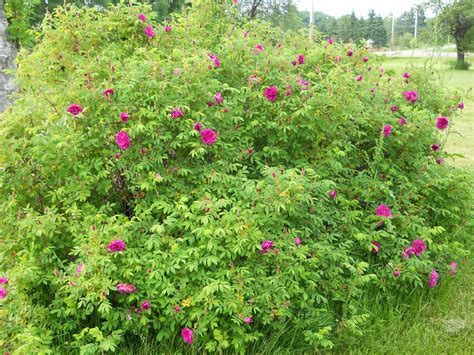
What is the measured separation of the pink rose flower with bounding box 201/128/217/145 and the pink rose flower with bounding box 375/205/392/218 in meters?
1.22

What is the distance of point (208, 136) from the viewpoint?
268cm

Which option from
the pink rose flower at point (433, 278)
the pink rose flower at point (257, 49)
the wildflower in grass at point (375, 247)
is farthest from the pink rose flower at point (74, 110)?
the pink rose flower at point (433, 278)

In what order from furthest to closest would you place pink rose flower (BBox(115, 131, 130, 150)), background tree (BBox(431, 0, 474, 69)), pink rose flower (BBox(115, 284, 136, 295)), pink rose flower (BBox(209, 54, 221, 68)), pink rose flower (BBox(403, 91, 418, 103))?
background tree (BBox(431, 0, 474, 69)) → pink rose flower (BBox(403, 91, 418, 103)) → pink rose flower (BBox(209, 54, 221, 68)) → pink rose flower (BBox(115, 131, 130, 150)) → pink rose flower (BBox(115, 284, 136, 295))

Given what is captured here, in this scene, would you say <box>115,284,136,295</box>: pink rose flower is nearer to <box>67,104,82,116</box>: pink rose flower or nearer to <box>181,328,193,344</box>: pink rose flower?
<box>181,328,193,344</box>: pink rose flower

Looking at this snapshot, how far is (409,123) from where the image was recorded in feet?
11.3

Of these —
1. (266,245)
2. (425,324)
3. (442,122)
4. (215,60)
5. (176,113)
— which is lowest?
(425,324)

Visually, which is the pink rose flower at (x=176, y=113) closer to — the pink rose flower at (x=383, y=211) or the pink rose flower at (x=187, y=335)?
the pink rose flower at (x=187, y=335)

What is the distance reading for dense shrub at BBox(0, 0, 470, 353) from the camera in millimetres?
2385

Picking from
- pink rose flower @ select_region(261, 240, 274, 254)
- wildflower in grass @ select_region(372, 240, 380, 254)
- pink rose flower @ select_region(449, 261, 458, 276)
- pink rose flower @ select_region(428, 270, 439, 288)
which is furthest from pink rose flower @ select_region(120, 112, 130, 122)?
pink rose flower @ select_region(449, 261, 458, 276)

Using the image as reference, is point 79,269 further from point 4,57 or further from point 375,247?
point 4,57

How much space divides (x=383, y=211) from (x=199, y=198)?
4.13 feet

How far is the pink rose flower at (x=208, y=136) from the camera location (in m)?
2.67

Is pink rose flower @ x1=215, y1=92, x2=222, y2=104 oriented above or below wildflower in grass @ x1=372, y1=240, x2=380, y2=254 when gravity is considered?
above

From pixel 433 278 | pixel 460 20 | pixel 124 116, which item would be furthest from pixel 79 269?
pixel 460 20
